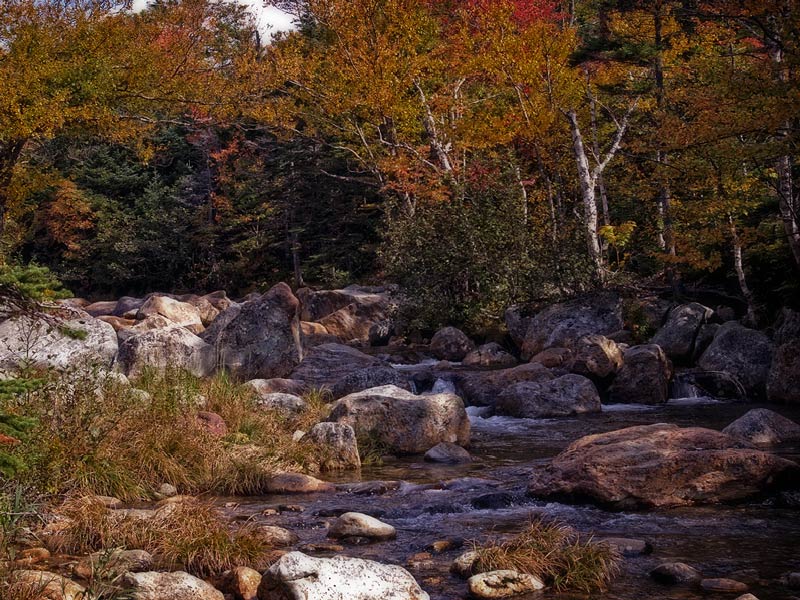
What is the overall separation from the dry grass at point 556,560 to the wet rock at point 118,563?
232cm

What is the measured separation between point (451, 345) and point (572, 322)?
294cm

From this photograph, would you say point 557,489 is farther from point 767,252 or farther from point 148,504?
point 767,252

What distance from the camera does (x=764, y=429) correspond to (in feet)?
32.5

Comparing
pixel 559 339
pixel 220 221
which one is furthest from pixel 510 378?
pixel 220 221

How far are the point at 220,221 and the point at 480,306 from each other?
21.8 meters

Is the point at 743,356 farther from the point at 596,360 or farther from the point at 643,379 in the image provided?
the point at 596,360

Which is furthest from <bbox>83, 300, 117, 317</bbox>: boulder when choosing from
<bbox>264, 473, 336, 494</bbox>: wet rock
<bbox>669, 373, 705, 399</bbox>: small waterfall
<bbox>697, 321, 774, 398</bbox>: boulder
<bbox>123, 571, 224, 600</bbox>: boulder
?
<bbox>123, 571, 224, 600</bbox>: boulder

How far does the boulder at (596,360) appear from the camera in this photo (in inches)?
592

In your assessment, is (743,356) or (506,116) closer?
(743,356)

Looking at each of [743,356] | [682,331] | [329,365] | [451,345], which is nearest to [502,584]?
[329,365]

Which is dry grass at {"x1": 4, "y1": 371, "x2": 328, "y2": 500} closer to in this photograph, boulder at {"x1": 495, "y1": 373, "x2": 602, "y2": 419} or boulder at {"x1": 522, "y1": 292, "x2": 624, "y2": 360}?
boulder at {"x1": 495, "y1": 373, "x2": 602, "y2": 419}

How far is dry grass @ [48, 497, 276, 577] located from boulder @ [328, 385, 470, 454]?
4210 mm

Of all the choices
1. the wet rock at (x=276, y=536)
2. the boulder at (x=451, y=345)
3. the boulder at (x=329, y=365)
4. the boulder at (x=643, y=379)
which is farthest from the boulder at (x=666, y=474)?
the boulder at (x=451, y=345)

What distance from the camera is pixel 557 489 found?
7742 mm
